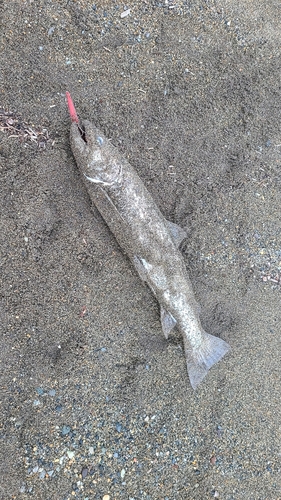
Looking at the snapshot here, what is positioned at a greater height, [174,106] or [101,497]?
[174,106]

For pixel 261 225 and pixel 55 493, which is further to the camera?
pixel 261 225

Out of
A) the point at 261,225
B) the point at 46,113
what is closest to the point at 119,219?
the point at 46,113

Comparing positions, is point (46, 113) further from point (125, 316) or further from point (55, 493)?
point (55, 493)

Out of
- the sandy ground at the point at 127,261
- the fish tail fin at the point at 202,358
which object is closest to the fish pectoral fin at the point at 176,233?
the sandy ground at the point at 127,261

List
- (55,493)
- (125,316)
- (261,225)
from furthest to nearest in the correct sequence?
(261,225)
(125,316)
(55,493)

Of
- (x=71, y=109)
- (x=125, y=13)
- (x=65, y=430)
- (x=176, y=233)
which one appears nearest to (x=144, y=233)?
(x=176, y=233)

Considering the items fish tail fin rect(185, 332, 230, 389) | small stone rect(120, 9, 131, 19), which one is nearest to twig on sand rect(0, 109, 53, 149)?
small stone rect(120, 9, 131, 19)

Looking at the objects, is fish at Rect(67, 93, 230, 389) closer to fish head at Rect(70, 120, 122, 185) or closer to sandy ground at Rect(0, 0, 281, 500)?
fish head at Rect(70, 120, 122, 185)
